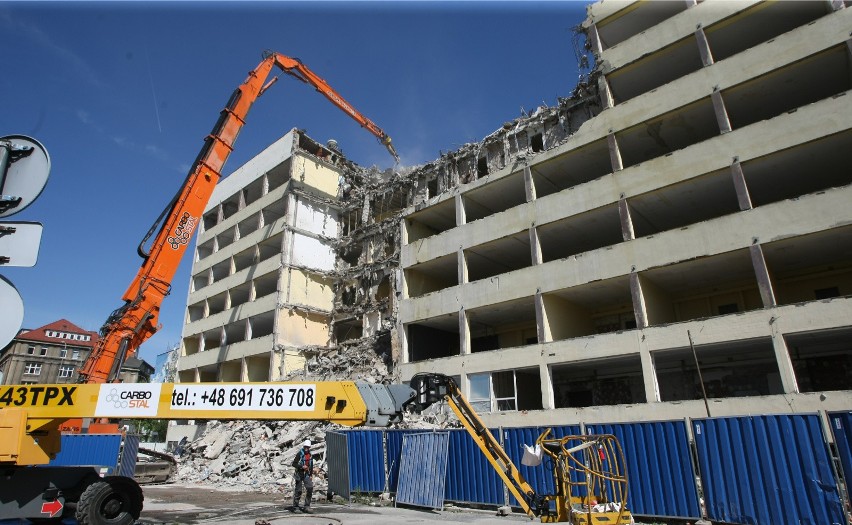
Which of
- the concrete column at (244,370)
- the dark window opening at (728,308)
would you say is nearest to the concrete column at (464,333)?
the dark window opening at (728,308)

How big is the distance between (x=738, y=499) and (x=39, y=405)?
12701 millimetres

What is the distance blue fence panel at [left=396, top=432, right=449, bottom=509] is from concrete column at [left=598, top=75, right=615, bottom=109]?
18302mm

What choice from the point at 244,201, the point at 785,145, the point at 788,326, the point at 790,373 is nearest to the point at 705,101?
the point at 785,145

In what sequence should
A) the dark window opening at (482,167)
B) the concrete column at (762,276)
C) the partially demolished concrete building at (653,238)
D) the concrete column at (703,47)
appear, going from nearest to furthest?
the concrete column at (762,276)
the partially demolished concrete building at (653,238)
the concrete column at (703,47)
the dark window opening at (482,167)

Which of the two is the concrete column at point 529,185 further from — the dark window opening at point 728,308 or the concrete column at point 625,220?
the dark window opening at point 728,308

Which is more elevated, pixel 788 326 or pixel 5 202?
pixel 788 326

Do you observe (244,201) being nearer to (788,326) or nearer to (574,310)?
(574,310)

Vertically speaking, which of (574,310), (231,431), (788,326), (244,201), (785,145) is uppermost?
(244,201)

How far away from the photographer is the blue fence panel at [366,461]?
1495 cm

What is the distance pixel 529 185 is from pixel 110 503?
2156cm

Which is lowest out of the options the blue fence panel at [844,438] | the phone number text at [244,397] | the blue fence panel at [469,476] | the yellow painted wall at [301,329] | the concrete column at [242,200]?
the blue fence panel at [469,476]

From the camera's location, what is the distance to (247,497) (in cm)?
1717

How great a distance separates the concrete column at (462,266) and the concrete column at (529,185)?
453cm

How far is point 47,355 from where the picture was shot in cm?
6775
